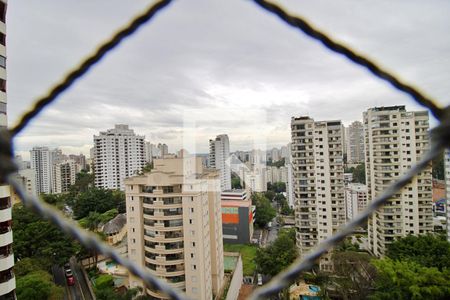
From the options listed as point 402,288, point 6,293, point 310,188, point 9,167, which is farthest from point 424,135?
point 310,188

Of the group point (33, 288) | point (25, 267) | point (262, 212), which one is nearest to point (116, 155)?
point (262, 212)

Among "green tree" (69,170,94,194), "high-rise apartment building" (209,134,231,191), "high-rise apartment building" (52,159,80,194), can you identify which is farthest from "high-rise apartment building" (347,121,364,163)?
"high-rise apartment building" (52,159,80,194)

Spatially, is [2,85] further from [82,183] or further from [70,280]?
[82,183]

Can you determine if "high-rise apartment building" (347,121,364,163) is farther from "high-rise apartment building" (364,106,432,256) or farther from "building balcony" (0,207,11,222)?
"building balcony" (0,207,11,222)

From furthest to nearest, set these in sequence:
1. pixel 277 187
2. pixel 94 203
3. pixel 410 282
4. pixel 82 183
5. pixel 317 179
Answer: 1. pixel 277 187
2. pixel 82 183
3. pixel 94 203
4. pixel 317 179
5. pixel 410 282

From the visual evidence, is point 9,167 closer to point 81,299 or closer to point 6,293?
point 6,293

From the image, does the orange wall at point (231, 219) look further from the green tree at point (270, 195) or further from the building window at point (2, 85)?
the building window at point (2, 85)

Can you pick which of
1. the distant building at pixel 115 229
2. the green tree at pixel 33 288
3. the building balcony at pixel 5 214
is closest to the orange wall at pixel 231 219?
the distant building at pixel 115 229
